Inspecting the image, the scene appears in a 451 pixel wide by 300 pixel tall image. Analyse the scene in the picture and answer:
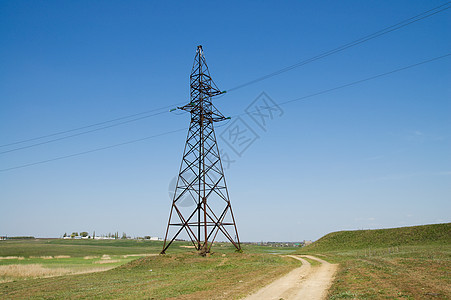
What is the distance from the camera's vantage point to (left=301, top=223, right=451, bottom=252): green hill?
66.5 metres

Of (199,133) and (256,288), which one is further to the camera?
(199,133)

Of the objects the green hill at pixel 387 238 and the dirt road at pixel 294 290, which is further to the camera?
the green hill at pixel 387 238

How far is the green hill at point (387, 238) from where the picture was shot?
6650 cm

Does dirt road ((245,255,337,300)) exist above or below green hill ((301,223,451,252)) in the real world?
below

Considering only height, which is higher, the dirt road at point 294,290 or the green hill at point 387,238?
the green hill at point 387,238

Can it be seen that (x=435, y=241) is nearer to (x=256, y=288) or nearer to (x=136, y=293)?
(x=256, y=288)

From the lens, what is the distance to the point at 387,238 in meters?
75.3

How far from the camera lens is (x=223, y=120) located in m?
40.9

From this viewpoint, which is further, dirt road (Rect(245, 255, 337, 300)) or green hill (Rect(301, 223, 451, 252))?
green hill (Rect(301, 223, 451, 252))

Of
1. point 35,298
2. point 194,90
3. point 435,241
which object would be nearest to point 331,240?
point 435,241

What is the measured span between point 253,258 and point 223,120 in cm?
1784

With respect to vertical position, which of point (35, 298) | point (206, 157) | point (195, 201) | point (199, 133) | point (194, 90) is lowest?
point (35, 298)

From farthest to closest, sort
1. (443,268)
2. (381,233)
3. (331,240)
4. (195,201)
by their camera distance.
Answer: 1. (331,240)
2. (381,233)
3. (195,201)
4. (443,268)

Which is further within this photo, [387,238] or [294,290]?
[387,238]
